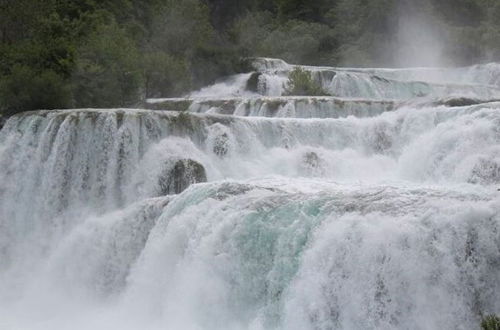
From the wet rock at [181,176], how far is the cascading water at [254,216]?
37 millimetres

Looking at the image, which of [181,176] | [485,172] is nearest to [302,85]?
[181,176]

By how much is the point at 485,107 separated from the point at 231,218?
720cm

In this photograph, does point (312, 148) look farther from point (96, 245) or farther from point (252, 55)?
point (252, 55)

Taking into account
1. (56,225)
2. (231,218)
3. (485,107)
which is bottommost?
(56,225)

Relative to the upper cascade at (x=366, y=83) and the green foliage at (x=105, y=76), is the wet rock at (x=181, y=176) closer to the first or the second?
the green foliage at (x=105, y=76)

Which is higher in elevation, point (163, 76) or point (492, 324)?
point (163, 76)

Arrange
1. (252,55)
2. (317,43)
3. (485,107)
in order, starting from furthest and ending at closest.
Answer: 1. (317,43)
2. (252,55)
3. (485,107)

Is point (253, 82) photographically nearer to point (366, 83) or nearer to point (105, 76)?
point (366, 83)

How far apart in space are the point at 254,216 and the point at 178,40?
21709mm

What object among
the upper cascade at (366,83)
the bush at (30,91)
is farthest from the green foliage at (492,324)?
the upper cascade at (366,83)

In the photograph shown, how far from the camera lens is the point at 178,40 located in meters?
31.3

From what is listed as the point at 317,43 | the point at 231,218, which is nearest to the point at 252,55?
the point at 317,43

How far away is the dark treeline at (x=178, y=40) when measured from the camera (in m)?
21.8

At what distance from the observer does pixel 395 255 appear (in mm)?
8820
